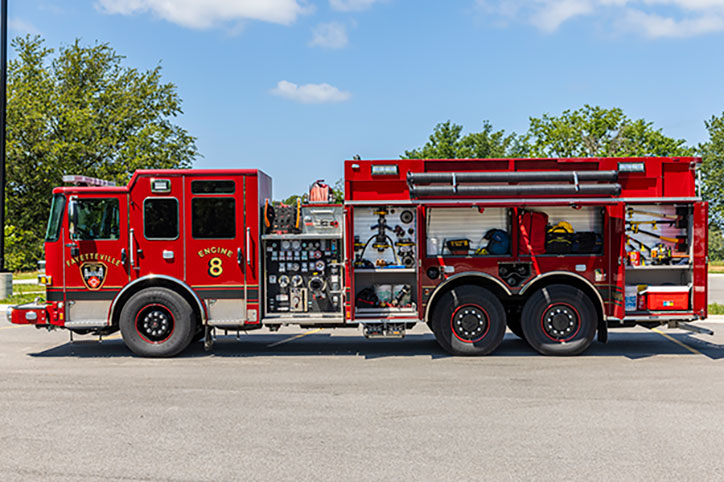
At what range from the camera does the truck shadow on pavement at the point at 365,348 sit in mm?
10023

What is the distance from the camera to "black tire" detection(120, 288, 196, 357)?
9594 mm

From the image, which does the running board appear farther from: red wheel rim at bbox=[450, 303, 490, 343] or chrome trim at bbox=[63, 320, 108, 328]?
chrome trim at bbox=[63, 320, 108, 328]

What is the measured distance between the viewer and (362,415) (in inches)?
252

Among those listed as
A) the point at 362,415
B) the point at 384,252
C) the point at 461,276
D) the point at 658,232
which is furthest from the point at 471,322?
the point at 362,415

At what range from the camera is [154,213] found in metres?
9.69

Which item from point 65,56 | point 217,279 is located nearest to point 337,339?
point 217,279

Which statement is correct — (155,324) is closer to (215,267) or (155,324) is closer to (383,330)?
(215,267)

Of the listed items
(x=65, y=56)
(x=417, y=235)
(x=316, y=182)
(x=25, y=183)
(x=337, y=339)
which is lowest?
(x=337, y=339)

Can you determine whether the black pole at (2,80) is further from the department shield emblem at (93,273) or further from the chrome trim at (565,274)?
the chrome trim at (565,274)

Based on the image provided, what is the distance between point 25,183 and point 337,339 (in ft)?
66.4

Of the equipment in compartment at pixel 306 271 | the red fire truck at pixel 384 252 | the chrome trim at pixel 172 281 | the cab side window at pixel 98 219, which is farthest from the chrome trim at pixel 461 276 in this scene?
the cab side window at pixel 98 219

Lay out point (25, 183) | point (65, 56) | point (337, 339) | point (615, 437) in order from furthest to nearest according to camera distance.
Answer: point (65, 56)
point (25, 183)
point (337, 339)
point (615, 437)

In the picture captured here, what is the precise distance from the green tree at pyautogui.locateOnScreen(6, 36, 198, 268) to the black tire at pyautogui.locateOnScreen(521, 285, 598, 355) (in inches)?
703

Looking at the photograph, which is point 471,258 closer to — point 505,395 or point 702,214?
point 505,395
